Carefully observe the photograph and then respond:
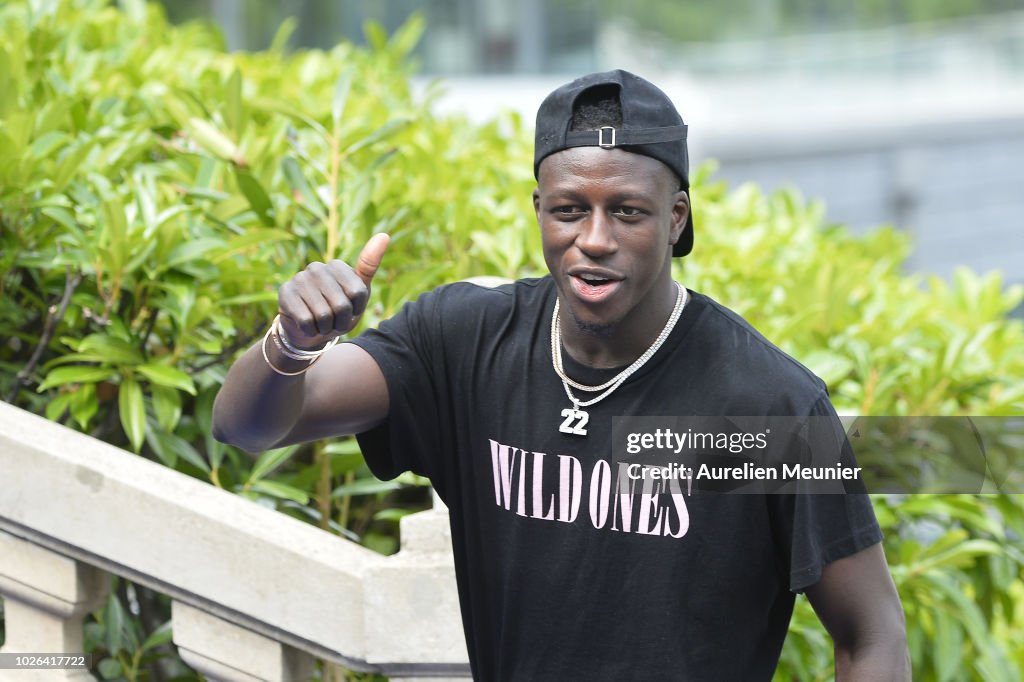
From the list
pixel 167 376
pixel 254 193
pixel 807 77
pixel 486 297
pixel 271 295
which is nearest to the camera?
pixel 486 297

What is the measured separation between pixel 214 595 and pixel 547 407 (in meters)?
0.77

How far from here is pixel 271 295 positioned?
302 cm

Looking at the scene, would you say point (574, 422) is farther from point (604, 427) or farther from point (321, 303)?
point (321, 303)

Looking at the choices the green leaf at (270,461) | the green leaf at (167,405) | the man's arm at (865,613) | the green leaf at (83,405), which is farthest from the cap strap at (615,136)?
the green leaf at (83,405)

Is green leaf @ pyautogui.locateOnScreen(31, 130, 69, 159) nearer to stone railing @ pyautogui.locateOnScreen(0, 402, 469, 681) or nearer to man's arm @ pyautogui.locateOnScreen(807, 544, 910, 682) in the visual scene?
stone railing @ pyautogui.locateOnScreen(0, 402, 469, 681)

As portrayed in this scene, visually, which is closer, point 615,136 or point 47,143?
point 615,136

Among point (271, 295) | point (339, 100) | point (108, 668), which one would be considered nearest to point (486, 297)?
point (271, 295)

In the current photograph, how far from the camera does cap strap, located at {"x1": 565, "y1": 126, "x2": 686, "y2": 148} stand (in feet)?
7.39

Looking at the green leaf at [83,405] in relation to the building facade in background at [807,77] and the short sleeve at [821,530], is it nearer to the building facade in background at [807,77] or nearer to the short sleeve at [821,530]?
the short sleeve at [821,530]

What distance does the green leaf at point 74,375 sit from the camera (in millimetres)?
2857

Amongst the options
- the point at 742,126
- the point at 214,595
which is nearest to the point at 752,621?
the point at 214,595

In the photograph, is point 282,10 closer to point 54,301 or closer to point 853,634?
point 54,301

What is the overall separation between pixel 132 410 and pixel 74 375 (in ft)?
0.49

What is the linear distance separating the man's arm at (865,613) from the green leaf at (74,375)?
5.24 ft
